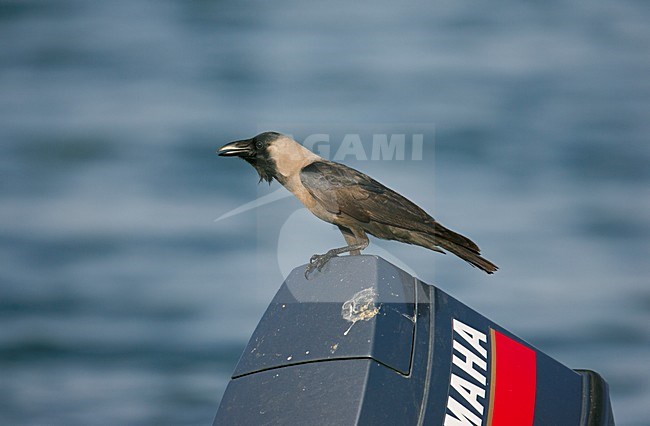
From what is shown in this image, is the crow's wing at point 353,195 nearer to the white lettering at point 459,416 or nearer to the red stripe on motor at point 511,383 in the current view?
the red stripe on motor at point 511,383

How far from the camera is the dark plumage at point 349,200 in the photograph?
298 cm

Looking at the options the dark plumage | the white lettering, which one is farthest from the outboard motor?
the dark plumage

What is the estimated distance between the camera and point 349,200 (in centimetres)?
313

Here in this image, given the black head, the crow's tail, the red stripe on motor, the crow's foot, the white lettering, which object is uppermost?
the black head

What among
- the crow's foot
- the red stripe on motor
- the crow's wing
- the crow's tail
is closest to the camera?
the red stripe on motor

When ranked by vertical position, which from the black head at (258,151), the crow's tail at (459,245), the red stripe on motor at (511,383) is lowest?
the red stripe on motor at (511,383)

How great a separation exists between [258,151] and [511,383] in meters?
1.28

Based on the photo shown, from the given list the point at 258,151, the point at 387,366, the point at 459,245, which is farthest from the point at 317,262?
the point at 258,151

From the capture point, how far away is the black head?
11.0ft

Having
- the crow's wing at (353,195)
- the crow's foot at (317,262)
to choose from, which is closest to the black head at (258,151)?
the crow's wing at (353,195)

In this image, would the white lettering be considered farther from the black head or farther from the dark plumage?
the black head

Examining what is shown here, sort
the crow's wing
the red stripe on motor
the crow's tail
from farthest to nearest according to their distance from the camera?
the crow's wing
the crow's tail
the red stripe on motor

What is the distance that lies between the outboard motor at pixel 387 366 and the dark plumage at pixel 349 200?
0.45 meters

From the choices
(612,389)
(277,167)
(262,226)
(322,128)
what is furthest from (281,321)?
(612,389)
